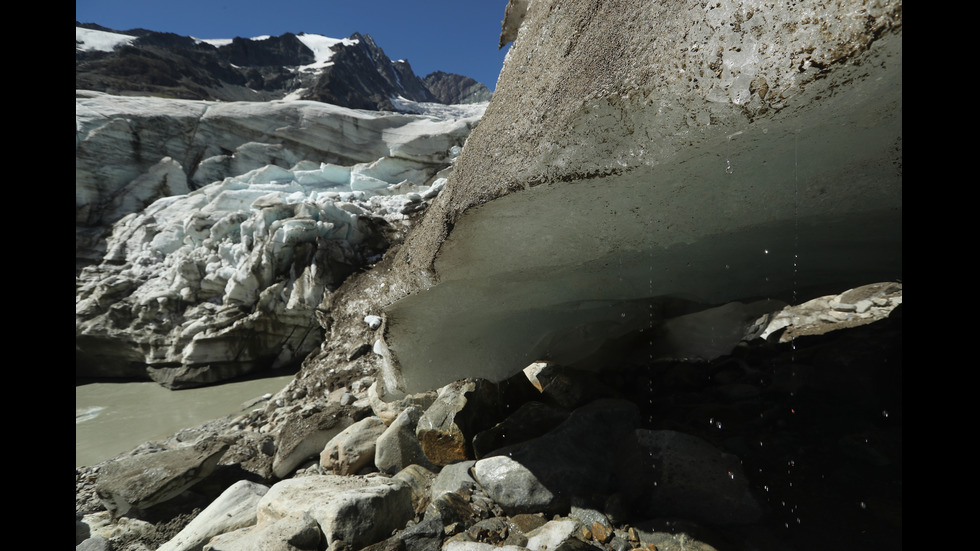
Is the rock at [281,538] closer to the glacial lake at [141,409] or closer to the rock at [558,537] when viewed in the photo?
the rock at [558,537]

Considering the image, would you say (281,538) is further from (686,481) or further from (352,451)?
(686,481)

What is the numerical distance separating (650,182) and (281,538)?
2.34 meters

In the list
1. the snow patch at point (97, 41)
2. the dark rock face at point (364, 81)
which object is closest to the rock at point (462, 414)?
the dark rock face at point (364, 81)

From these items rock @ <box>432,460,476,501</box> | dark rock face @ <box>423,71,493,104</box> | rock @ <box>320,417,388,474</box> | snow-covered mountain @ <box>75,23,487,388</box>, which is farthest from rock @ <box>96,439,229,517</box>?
dark rock face @ <box>423,71,493,104</box>

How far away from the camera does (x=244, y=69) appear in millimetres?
34156

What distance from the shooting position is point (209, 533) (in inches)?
101

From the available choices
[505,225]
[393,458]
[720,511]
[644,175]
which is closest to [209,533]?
[393,458]

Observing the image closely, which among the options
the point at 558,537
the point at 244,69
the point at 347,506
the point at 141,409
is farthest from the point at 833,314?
the point at 244,69

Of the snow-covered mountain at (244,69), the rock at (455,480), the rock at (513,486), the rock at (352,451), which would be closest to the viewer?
the rock at (513,486)

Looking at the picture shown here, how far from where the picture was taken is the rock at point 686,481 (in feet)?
6.99

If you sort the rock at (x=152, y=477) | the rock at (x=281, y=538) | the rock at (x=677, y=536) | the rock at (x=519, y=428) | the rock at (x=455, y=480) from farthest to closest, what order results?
the rock at (x=152, y=477) → the rock at (x=519, y=428) → the rock at (x=455, y=480) → the rock at (x=281, y=538) → the rock at (x=677, y=536)

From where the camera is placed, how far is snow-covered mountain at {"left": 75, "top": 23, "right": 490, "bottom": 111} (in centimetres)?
2200

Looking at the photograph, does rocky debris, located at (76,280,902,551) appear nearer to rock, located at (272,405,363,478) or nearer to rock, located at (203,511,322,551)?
rock, located at (203,511,322,551)

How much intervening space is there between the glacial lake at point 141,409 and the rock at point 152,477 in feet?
6.09
